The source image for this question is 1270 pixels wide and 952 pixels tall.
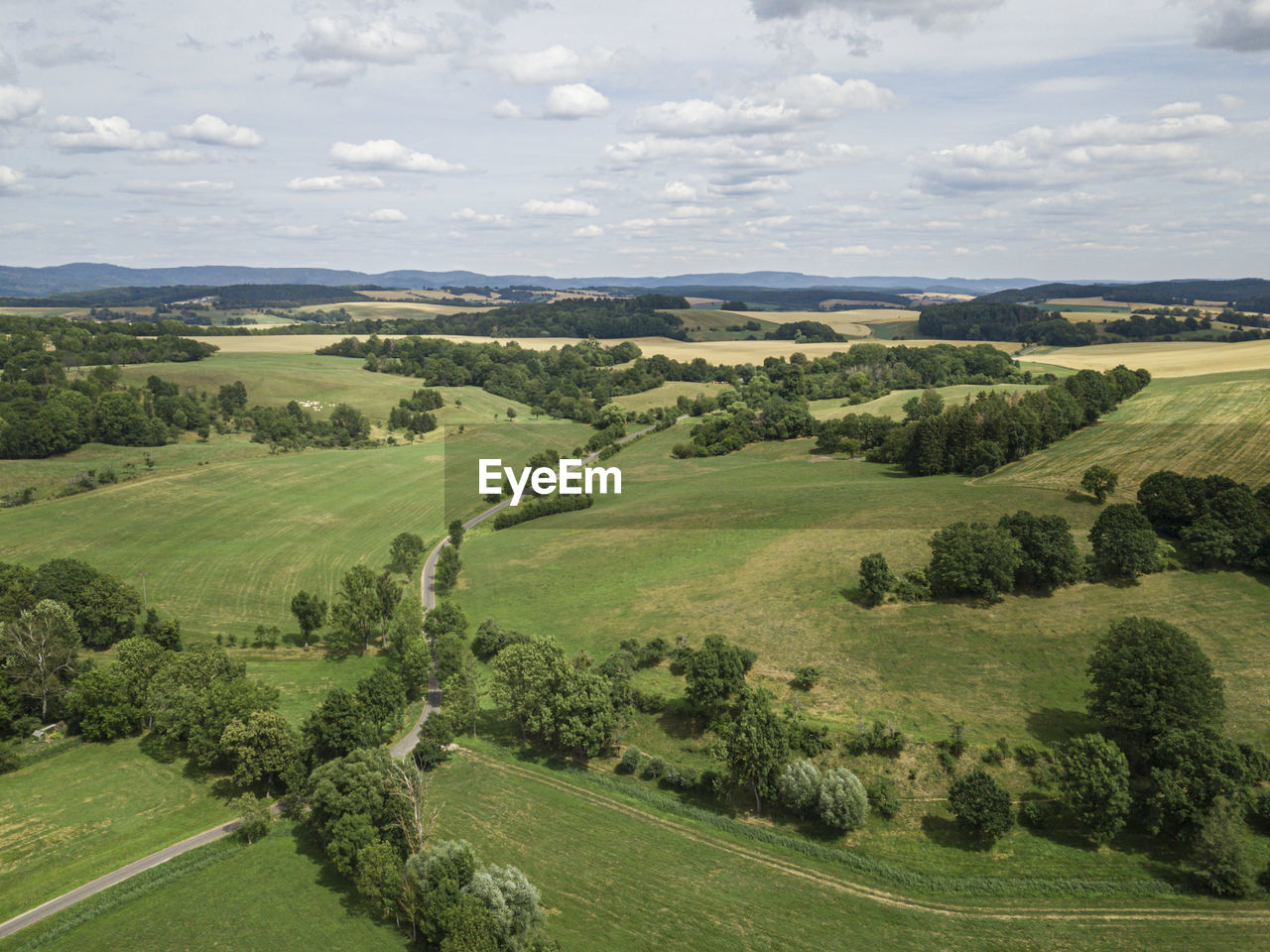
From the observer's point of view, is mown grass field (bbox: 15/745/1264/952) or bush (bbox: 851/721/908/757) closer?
mown grass field (bbox: 15/745/1264/952)

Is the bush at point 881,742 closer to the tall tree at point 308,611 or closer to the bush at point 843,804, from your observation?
the bush at point 843,804

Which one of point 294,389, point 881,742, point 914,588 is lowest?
point 881,742

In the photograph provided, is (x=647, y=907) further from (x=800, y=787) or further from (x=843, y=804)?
(x=843, y=804)

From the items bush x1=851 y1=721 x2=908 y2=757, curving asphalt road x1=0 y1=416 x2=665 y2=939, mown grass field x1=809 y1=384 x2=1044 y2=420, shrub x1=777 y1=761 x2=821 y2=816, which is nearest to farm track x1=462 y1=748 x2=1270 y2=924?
shrub x1=777 y1=761 x2=821 y2=816

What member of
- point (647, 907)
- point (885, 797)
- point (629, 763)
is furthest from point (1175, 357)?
point (647, 907)

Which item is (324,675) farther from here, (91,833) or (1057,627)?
(1057,627)

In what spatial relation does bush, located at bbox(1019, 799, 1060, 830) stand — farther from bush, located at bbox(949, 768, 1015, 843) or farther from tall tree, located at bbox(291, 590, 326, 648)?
tall tree, located at bbox(291, 590, 326, 648)
